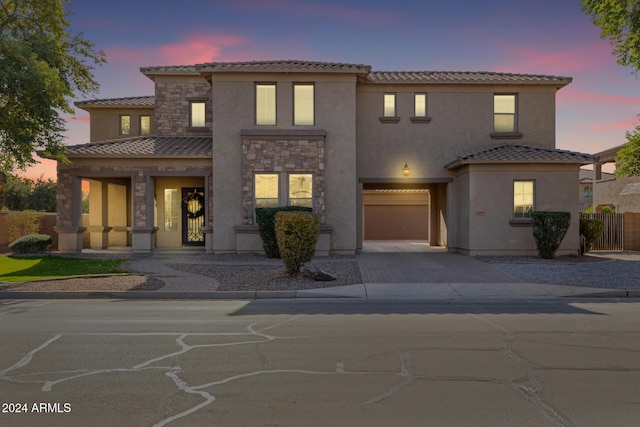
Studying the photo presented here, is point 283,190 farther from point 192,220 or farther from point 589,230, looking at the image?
point 589,230

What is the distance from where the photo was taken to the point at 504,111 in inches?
846

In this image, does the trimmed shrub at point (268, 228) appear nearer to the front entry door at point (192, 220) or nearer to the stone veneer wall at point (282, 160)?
the stone veneer wall at point (282, 160)

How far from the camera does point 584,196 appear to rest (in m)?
48.2

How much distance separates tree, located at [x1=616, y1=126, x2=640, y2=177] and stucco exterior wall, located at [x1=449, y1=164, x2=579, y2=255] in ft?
6.20

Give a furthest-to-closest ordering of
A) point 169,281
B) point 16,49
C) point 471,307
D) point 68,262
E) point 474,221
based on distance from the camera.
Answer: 1. point 474,221
2. point 68,262
3. point 16,49
4. point 169,281
5. point 471,307

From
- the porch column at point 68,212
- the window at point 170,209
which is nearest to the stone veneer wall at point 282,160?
the window at point 170,209

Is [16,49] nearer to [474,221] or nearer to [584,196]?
[474,221]

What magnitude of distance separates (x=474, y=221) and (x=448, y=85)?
6.41 metres

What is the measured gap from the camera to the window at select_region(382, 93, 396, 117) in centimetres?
2119

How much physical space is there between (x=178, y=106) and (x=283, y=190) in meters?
7.33

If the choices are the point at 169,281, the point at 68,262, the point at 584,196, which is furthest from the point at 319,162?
the point at 584,196

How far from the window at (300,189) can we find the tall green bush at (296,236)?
564cm

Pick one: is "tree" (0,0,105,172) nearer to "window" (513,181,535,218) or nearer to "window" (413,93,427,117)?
"window" (413,93,427,117)

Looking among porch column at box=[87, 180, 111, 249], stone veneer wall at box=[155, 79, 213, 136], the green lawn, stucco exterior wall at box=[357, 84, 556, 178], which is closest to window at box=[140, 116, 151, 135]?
stone veneer wall at box=[155, 79, 213, 136]
